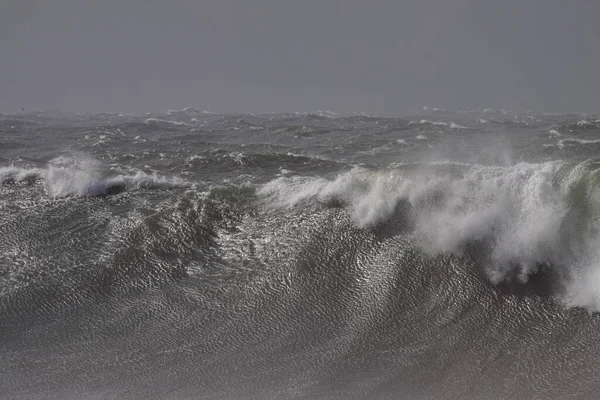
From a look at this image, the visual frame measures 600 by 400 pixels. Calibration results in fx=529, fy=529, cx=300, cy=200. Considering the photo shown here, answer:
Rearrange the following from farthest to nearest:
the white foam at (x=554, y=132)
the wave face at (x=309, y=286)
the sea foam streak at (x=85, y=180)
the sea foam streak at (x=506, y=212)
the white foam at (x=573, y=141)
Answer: the white foam at (x=554, y=132) → the white foam at (x=573, y=141) → the sea foam streak at (x=85, y=180) → the sea foam streak at (x=506, y=212) → the wave face at (x=309, y=286)

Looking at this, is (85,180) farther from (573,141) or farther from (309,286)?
(573,141)

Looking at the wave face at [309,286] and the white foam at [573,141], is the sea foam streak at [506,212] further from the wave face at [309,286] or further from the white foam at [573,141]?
the white foam at [573,141]

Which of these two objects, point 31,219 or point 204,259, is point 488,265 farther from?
point 31,219

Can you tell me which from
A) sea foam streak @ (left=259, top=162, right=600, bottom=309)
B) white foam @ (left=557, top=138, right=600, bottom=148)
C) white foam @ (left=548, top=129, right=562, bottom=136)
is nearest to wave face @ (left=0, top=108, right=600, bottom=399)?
sea foam streak @ (left=259, top=162, right=600, bottom=309)

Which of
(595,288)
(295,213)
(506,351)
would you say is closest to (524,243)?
(595,288)

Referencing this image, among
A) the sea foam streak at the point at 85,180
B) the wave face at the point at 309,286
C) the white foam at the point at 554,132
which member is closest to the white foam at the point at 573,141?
the white foam at the point at 554,132

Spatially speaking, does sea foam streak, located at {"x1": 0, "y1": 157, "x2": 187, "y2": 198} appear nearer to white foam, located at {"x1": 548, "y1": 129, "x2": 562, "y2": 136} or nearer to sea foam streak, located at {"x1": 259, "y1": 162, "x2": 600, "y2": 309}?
sea foam streak, located at {"x1": 259, "y1": 162, "x2": 600, "y2": 309}

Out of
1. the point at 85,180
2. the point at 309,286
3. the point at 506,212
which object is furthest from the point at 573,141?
the point at 85,180
